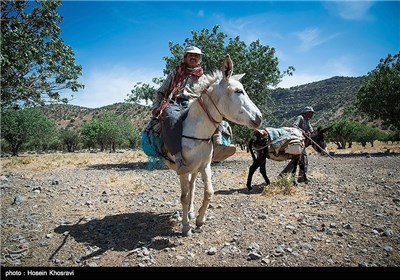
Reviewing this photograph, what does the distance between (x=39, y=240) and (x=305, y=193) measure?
698cm

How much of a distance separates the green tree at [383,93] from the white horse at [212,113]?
27.6m

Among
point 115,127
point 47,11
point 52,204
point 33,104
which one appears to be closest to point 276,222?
point 52,204

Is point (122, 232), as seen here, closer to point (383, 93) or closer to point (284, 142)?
point (284, 142)

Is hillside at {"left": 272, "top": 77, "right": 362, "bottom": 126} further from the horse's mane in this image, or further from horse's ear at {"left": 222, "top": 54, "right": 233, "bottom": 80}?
horse's ear at {"left": 222, "top": 54, "right": 233, "bottom": 80}

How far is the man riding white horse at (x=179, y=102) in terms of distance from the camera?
466cm

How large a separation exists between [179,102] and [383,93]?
91.0 ft

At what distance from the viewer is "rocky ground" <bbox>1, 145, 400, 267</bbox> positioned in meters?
4.21

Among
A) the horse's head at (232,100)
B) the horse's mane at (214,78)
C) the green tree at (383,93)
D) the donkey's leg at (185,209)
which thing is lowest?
the donkey's leg at (185,209)

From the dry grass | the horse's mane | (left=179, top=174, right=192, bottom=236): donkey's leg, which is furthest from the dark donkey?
the dry grass

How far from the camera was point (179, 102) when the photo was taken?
5.48 meters

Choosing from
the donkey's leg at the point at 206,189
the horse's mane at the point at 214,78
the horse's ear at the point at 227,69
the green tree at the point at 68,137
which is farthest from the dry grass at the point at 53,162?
the green tree at the point at 68,137

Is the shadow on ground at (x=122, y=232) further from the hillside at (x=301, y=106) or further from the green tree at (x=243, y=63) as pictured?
the hillside at (x=301, y=106)

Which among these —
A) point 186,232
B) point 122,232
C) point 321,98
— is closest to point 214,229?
point 186,232
